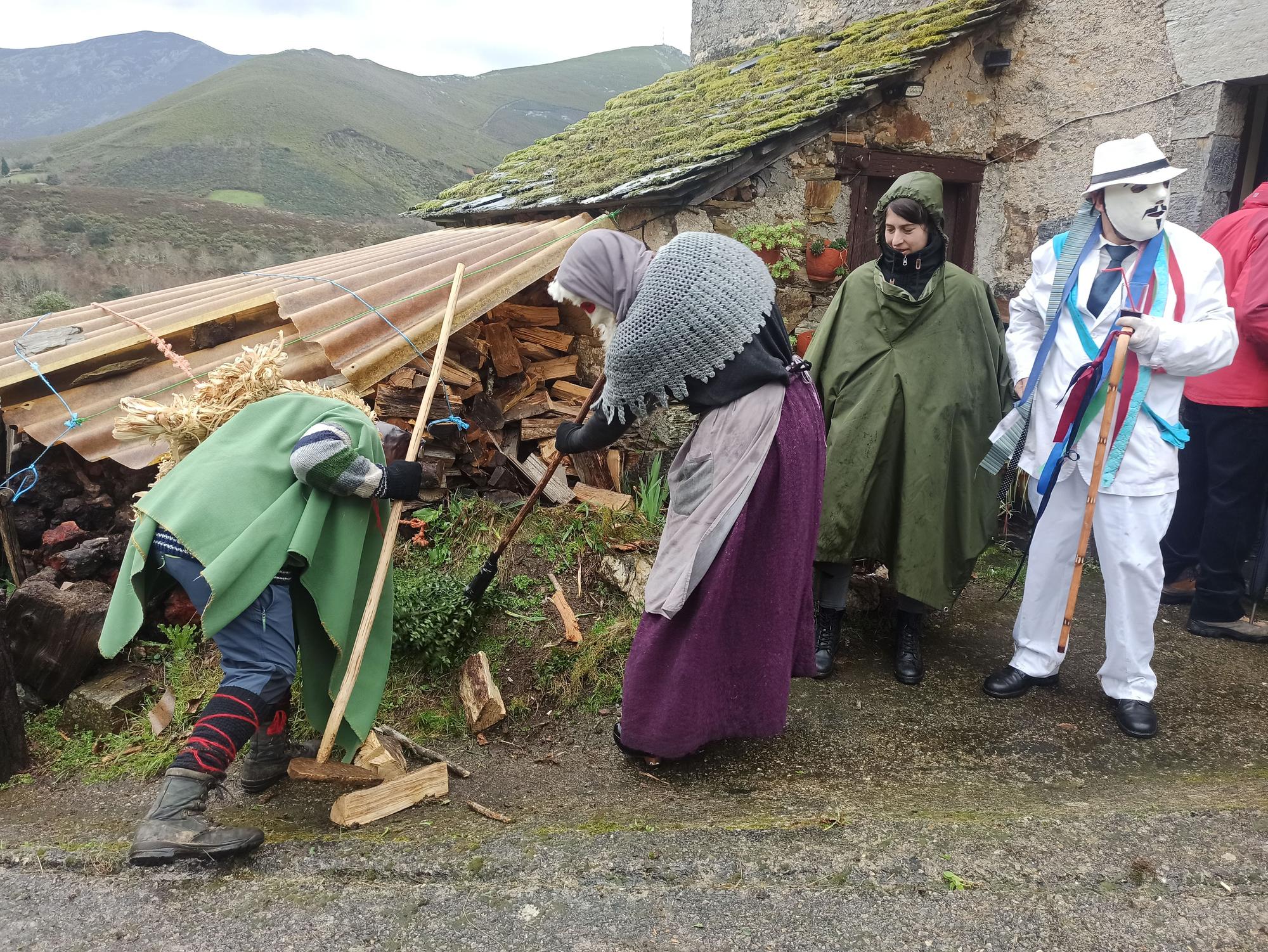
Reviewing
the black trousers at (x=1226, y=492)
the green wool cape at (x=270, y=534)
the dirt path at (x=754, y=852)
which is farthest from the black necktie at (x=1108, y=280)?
the green wool cape at (x=270, y=534)

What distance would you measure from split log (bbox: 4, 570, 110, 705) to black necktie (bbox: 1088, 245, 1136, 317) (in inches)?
175

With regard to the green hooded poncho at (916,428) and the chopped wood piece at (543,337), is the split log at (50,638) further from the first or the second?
the green hooded poncho at (916,428)

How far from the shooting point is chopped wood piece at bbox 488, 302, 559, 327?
523 centimetres

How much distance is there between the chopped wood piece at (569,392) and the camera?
5262 millimetres

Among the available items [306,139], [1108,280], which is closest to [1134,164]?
[1108,280]

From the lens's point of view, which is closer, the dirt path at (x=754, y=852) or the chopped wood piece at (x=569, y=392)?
the dirt path at (x=754, y=852)

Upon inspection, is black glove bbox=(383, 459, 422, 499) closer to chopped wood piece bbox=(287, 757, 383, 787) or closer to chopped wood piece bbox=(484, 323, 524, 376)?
chopped wood piece bbox=(287, 757, 383, 787)

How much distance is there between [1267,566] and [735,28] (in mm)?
7219

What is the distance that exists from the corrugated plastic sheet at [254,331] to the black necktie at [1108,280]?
9.08 ft

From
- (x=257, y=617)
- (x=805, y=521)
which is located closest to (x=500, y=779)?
(x=257, y=617)

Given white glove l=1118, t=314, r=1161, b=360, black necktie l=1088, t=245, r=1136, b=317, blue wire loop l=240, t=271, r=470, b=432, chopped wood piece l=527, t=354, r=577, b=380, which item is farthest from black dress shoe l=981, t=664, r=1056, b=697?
chopped wood piece l=527, t=354, r=577, b=380

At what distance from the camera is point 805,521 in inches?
111

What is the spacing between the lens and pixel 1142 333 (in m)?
2.91

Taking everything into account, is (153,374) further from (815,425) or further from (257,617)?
(815,425)
